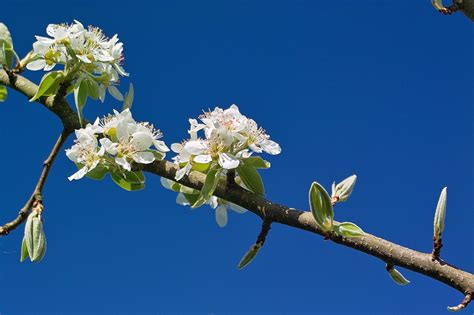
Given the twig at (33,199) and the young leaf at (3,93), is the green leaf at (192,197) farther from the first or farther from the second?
A: the young leaf at (3,93)

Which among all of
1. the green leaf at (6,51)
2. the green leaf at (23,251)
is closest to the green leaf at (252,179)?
the green leaf at (23,251)

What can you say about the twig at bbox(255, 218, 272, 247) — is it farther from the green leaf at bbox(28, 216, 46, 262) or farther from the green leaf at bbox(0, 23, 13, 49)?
the green leaf at bbox(0, 23, 13, 49)

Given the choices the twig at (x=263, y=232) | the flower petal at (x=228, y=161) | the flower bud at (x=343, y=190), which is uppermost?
the flower petal at (x=228, y=161)

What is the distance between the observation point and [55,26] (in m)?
2.06

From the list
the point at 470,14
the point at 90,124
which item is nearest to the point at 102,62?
the point at 90,124

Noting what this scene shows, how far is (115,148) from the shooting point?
1703 millimetres

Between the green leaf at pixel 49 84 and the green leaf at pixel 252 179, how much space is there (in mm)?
735

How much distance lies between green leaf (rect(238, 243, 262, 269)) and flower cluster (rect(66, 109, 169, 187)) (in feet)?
1.24

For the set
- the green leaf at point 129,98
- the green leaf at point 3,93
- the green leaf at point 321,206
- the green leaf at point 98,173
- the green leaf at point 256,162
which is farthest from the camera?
the green leaf at point 3,93

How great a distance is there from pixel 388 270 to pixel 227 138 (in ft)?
1.71

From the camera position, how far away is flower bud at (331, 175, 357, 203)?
1586 millimetres

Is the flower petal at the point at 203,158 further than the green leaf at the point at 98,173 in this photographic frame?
No

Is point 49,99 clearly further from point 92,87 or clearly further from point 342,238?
point 342,238

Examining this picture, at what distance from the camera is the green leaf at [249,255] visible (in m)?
1.60
